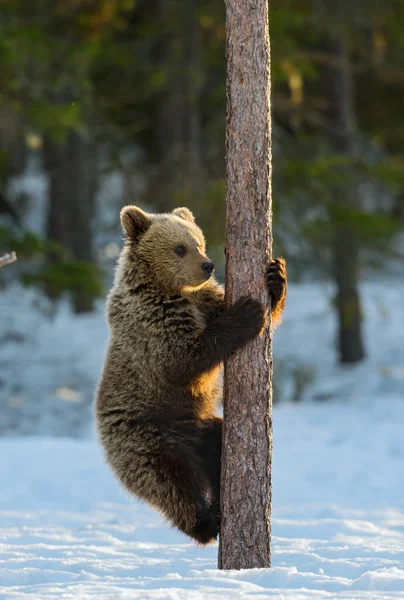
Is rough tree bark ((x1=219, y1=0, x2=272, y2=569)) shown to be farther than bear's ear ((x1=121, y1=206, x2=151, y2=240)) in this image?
No

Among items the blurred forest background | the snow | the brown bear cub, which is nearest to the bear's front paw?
the brown bear cub

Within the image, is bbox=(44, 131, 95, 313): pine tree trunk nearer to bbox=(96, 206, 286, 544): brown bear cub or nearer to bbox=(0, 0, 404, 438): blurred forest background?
bbox=(0, 0, 404, 438): blurred forest background

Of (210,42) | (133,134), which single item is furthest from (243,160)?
(133,134)

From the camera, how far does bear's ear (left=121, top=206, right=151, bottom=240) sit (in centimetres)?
598

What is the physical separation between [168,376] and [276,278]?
85 centimetres

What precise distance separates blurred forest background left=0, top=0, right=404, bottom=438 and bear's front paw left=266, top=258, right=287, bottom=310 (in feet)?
23.4

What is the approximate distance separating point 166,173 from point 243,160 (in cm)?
967

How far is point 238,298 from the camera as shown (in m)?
5.36

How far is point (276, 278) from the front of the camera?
539cm

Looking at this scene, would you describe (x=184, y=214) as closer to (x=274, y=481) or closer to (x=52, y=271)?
(x=274, y=481)

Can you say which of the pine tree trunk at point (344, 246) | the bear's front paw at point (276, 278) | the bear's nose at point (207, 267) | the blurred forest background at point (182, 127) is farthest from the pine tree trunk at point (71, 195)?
the bear's front paw at point (276, 278)

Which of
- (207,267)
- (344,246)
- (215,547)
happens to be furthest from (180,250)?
(344,246)

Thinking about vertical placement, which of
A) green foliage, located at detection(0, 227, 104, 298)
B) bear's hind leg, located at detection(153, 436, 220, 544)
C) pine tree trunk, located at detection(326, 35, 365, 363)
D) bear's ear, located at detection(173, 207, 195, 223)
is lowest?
bear's hind leg, located at detection(153, 436, 220, 544)

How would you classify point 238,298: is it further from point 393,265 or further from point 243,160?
point 393,265
